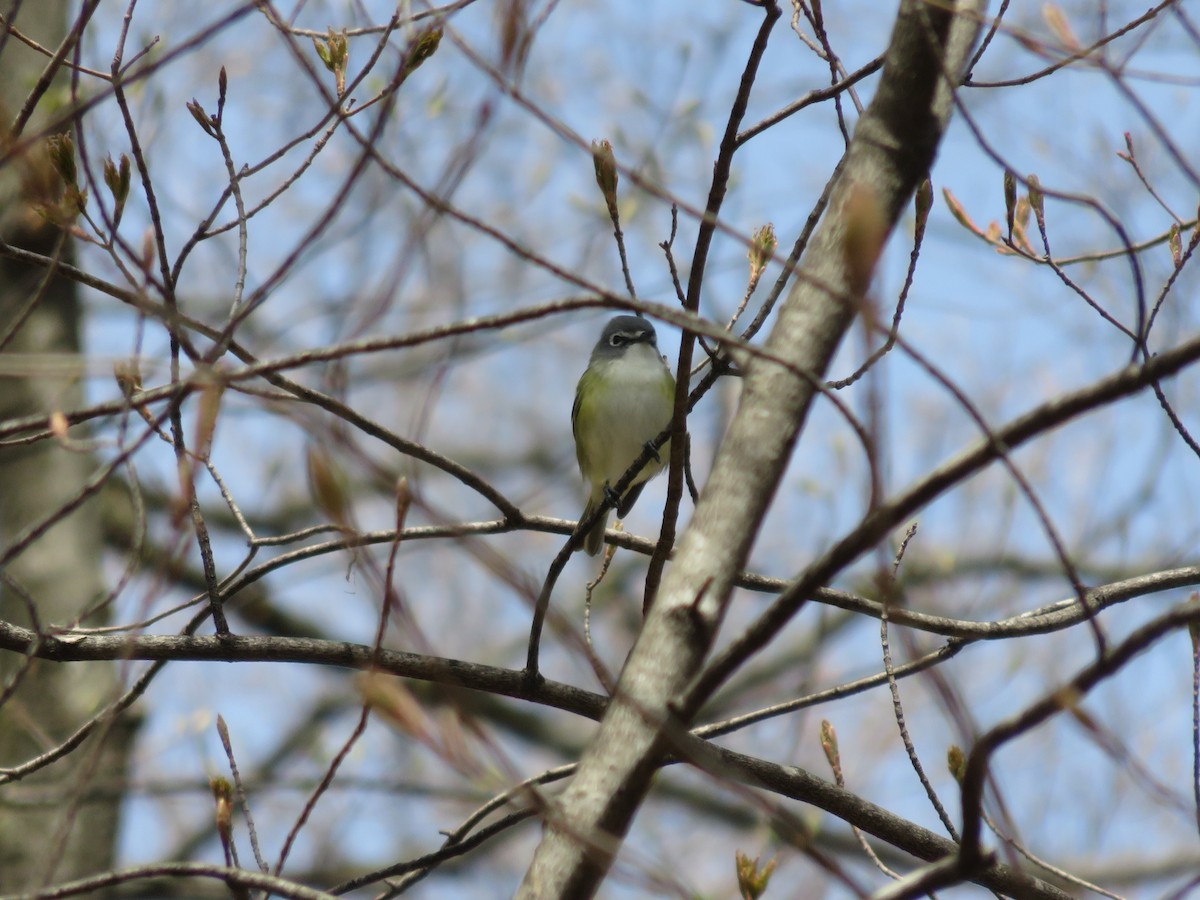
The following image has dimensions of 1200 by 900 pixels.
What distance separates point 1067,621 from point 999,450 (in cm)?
180

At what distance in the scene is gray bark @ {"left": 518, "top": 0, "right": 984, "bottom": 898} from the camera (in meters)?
1.47

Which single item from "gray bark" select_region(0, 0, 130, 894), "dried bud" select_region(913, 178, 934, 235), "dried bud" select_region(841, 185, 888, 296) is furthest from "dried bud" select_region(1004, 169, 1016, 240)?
"gray bark" select_region(0, 0, 130, 894)

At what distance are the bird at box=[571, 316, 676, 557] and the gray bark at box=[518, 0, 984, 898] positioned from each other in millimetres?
3869

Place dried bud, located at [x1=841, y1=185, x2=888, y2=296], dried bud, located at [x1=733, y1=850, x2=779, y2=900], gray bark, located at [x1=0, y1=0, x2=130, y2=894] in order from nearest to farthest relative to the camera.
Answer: dried bud, located at [x1=841, y1=185, x2=888, y2=296] → dried bud, located at [x1=733, y1=850, x2=779, y2=900] → gray bark, located at [x1=0, y1=0, x2=130, y2=894]

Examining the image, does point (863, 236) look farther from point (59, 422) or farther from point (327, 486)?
point (59, 422)

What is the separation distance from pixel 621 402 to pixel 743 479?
4338 mm

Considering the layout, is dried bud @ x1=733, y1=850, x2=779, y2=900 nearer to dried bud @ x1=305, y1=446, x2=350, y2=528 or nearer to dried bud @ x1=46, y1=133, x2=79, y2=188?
dried bud @ x1=305, y1=446, x2=350, y2=528

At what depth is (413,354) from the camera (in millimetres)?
11523

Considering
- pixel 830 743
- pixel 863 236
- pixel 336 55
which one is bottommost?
pixel 863 236

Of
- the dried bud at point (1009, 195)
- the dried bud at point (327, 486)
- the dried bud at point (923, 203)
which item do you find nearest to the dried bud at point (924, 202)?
the dried bud at point (923, 203)

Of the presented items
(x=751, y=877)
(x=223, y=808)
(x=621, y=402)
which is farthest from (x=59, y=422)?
(x=621, y=402)

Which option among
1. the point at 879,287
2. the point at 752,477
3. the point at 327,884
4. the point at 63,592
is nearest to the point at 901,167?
the point at 879,287

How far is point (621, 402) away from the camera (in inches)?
234

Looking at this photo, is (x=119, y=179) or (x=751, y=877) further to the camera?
(x=119, y=179)
